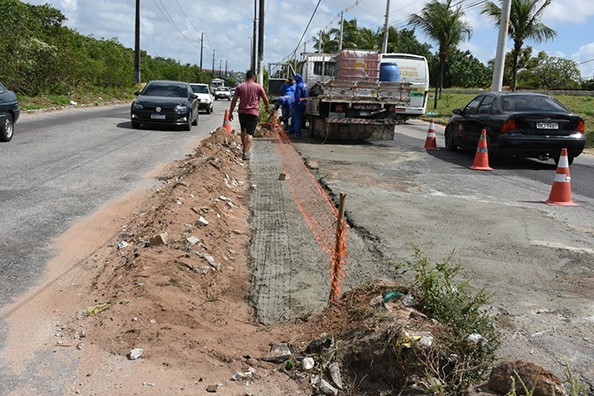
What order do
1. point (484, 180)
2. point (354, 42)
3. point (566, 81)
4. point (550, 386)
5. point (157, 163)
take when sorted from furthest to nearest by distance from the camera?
point (354, 42) < point (566, 81) < point (157, 163) < point (484, 180) < point (550, 386)

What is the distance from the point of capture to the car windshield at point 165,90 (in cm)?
1952

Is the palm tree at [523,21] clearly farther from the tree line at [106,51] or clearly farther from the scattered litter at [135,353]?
the scattered litter at [135,353]

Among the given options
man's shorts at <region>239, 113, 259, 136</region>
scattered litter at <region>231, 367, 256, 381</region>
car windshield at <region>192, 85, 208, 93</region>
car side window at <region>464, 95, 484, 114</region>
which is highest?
car windshield at <region>192, 85, 208, 93</region>

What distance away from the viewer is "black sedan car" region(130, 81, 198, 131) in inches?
724

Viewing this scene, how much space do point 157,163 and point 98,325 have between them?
804cm

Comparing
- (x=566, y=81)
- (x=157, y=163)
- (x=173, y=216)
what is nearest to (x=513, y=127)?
(x=157, y=163)

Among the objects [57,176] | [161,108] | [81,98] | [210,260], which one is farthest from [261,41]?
[210,260]

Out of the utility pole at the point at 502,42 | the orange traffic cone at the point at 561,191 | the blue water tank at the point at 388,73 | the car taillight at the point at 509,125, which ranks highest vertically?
the utility pole at the point at 502,42

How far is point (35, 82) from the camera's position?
1088 inches

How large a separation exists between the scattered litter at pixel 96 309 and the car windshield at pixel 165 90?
52.4 feet

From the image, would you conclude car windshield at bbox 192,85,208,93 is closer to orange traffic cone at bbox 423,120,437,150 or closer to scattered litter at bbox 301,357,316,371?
orange traffic cone at bbox 423,120,437,150

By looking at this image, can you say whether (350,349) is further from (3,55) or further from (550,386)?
(3,55)

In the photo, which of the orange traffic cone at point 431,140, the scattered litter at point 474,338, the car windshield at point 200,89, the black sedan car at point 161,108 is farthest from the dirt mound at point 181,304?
the car windshield at point 200,89

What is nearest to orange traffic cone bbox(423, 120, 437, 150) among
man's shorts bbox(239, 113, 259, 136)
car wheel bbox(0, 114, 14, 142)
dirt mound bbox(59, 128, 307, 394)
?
man's shorts bbox(239, 113, 259, 136)
